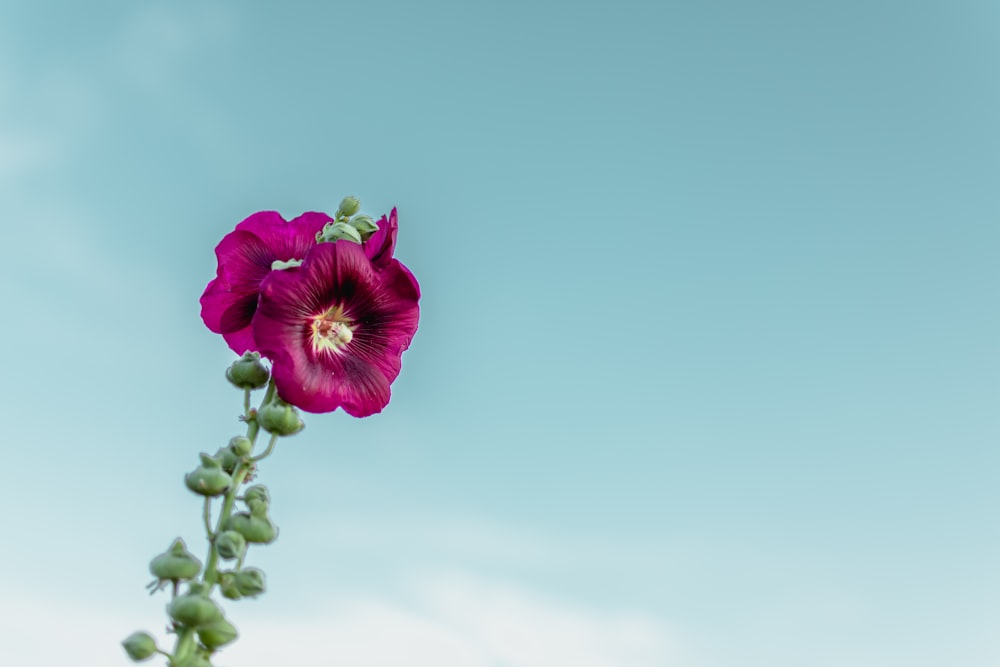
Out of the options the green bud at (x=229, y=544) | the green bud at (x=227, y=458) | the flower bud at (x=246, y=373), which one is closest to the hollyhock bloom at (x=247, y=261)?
the flower bud at (x=246, y=373)

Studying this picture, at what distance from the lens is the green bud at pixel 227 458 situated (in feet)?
4.94

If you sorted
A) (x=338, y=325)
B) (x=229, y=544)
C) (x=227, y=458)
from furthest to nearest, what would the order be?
(x=338, y=325)
(x=227, y=458)
(x=229, y=544)

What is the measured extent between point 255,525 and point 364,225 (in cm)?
72

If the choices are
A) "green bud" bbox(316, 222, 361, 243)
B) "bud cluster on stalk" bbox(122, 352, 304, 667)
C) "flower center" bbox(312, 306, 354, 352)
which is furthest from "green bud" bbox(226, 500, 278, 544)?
"green bud" bbox(316, 222, 361, 243)

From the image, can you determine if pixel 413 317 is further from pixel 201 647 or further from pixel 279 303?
pixel 201 647

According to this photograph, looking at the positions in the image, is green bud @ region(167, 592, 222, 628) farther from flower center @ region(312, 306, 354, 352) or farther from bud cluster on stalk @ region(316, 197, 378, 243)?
bud cluster on stalk @ region(316, 197, 378, 243)

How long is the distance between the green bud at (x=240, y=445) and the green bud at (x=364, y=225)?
1.89 feet

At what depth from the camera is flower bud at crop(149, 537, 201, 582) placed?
4.47ft

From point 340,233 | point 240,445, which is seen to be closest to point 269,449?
point 240,445

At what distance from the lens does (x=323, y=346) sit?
1.82 metres

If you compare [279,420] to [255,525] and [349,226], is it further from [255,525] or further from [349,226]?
[349,226]

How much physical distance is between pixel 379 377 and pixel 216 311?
0.40 metres

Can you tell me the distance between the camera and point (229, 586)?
143cm

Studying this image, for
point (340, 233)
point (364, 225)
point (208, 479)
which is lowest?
point (208, 479)
